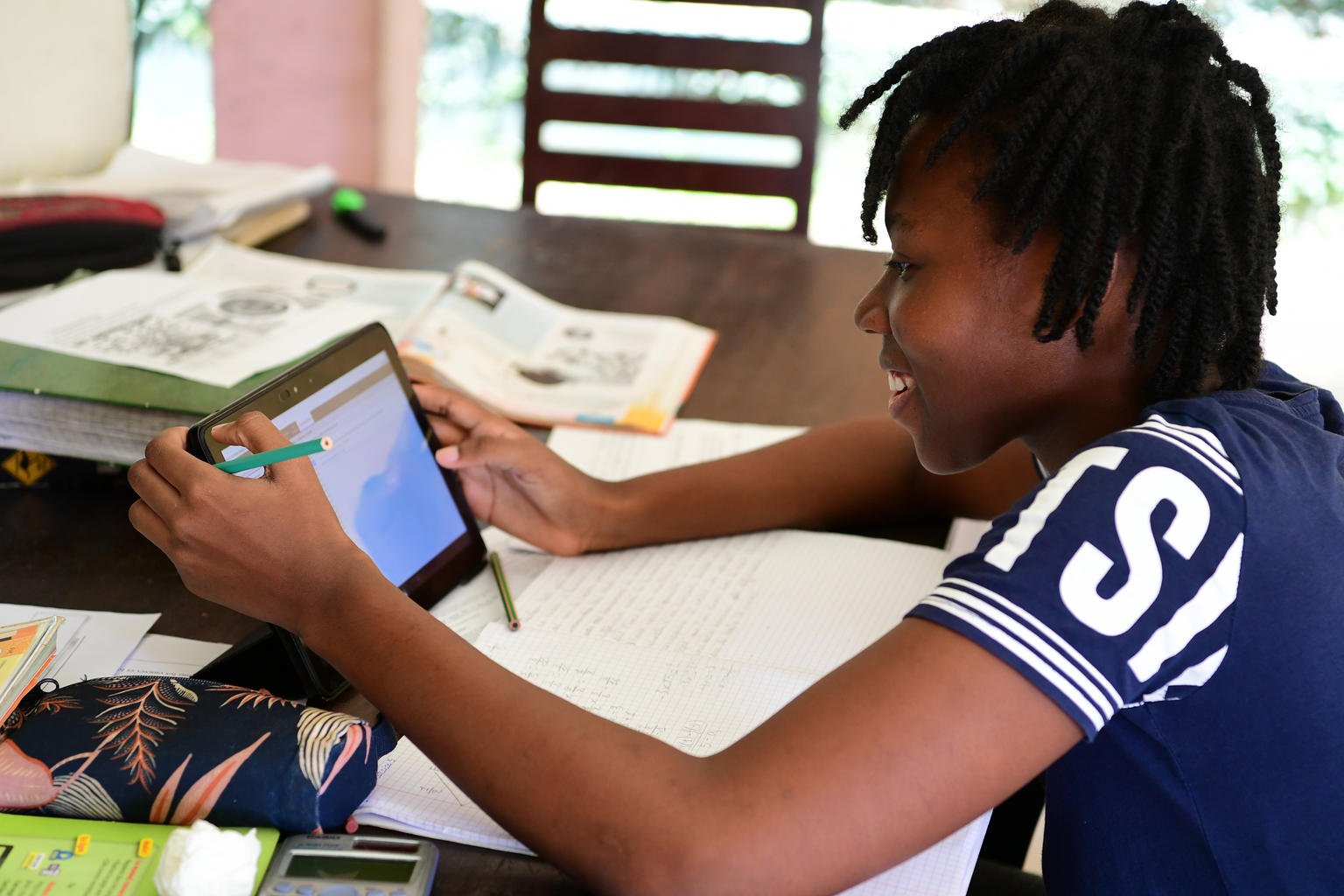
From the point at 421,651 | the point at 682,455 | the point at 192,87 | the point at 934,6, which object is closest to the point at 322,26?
the point at 192,87

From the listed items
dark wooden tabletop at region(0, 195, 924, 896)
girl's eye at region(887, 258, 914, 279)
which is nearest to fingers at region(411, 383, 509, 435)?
dark wooden tabletop at region(0, 195, 924, 896)

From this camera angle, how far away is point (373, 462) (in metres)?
0.83

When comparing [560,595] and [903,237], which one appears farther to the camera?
[560,595]

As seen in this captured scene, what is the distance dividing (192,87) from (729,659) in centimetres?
233

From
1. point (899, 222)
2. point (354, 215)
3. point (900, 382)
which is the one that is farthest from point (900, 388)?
point (354, 215)

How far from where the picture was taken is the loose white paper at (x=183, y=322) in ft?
3.23

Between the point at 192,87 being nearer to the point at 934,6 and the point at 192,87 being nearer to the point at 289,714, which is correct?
the point at 934,6

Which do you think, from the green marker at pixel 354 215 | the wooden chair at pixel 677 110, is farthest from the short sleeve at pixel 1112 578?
the wooden chair at pixel 677 110

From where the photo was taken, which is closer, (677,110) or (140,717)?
(140,717)

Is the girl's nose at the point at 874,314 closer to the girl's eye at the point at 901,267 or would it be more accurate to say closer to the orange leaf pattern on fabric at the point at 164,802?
the girl's eye at the point at 901,267

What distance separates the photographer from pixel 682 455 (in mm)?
1127

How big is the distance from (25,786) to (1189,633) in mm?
564

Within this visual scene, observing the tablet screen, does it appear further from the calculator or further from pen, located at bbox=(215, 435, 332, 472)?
the calculator

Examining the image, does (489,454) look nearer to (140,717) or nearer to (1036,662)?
(140,717)
